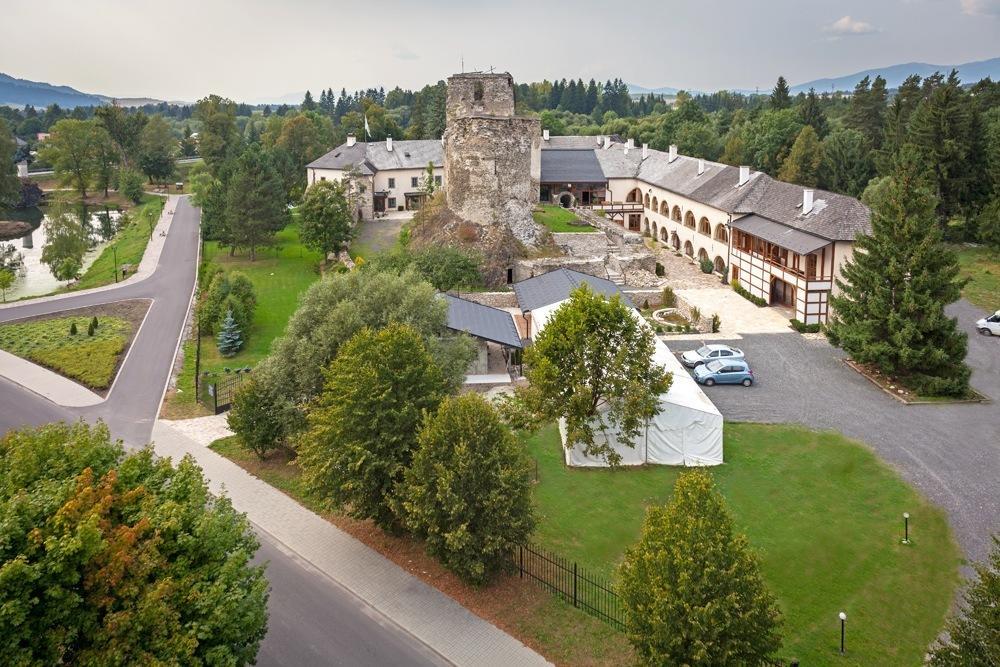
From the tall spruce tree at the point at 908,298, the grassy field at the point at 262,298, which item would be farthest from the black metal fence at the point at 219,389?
the tall spruce tree at the point at 908,298

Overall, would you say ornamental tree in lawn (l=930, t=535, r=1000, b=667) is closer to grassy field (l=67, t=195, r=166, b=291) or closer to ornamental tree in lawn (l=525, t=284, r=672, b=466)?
ornamental tree in lawn (l=525, t=284, r=672, b=466)

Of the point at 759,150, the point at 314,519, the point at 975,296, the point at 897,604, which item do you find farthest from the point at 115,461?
the point at 759,150

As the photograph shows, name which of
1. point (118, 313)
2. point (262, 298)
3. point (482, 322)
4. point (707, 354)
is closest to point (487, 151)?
point (262, 298)

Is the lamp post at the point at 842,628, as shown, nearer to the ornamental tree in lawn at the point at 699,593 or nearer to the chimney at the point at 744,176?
the ornamental tree in lawn at the point at 699,593

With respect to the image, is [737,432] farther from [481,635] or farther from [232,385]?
[232,385]

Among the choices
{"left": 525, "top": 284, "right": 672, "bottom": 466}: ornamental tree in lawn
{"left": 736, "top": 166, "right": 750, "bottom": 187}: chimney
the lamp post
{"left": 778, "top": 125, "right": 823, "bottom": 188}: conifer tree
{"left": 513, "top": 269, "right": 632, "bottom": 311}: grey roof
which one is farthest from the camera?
{"left": 778, "top": 125, "right": 823, "bottom": 188}: conifer tree

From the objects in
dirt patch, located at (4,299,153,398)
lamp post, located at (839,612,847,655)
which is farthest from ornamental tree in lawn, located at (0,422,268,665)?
dirt patch, located at (4,299,153,398)

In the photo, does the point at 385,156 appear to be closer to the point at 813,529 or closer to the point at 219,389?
the point at 219,389
